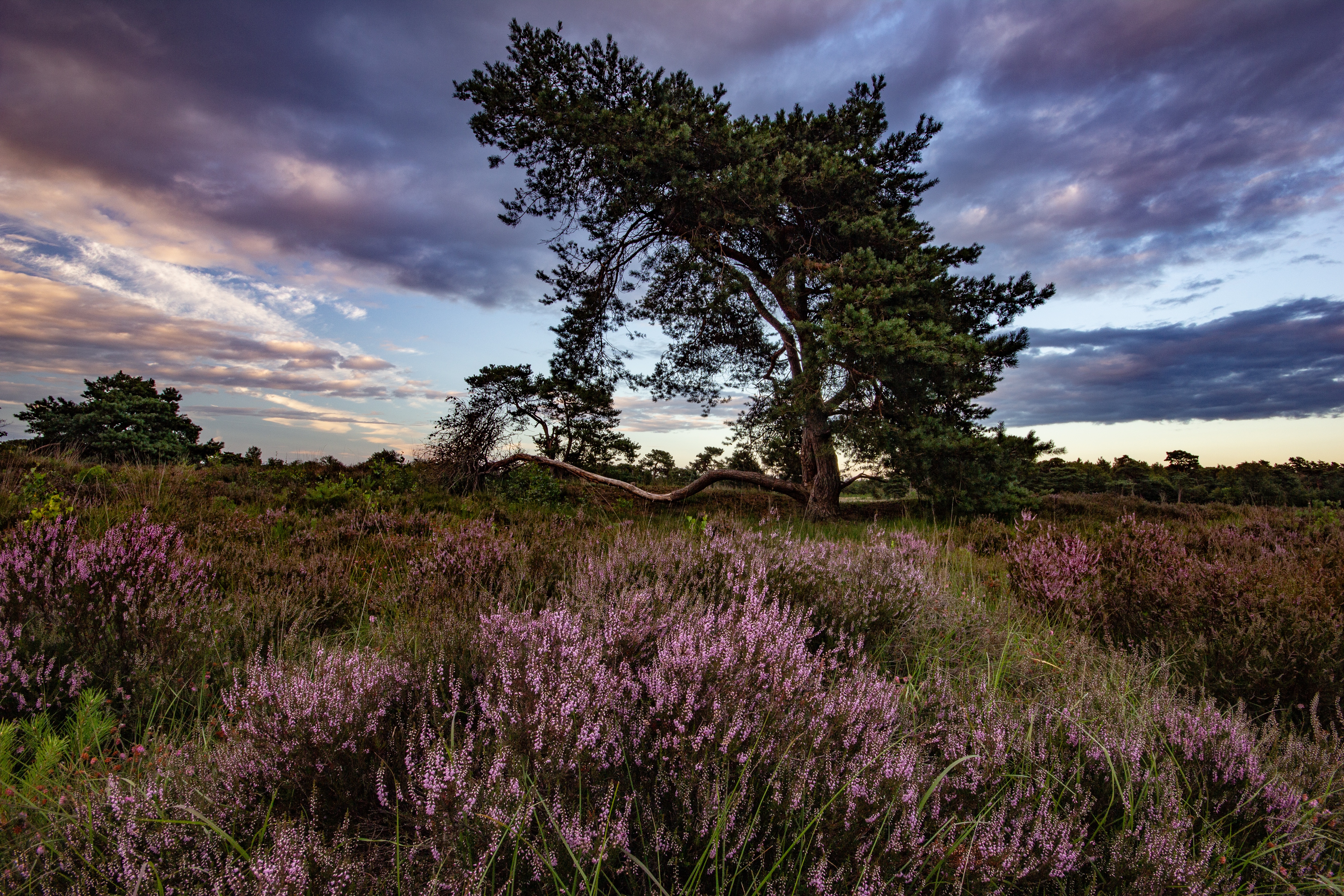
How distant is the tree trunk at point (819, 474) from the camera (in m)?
9.17

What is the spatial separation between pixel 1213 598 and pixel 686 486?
783cm

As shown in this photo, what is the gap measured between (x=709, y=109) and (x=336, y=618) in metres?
8.89

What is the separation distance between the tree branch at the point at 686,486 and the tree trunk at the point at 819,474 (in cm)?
25

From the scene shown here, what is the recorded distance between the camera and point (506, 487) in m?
10.4

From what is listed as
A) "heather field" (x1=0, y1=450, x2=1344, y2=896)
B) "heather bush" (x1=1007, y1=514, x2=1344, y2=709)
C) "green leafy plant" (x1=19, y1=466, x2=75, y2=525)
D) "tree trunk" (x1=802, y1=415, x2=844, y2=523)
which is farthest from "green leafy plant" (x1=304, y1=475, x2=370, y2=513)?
"heather bush" (x1=1007, y1=514, x2=1344, y2=709)

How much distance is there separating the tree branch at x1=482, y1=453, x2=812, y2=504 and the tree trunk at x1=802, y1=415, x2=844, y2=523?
0.81ft

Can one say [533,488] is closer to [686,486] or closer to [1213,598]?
[686,486]

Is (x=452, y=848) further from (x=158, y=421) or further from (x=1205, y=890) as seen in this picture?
(x=158, y=421)

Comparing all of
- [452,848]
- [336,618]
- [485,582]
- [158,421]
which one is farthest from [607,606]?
[158,421]

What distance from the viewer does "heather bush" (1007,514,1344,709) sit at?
2.98m

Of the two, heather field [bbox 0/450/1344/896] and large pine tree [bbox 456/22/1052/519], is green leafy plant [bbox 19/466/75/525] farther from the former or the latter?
large pine tree [bbox 456/22/1052/519]

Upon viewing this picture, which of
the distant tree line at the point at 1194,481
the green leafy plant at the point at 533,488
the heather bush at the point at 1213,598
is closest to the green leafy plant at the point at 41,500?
the green leafy plant at the point at 533,488

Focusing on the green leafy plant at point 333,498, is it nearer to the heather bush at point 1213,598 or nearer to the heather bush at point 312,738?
the heather bush at point 312,738

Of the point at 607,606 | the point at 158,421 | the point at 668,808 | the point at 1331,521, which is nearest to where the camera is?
the point at 668,808
